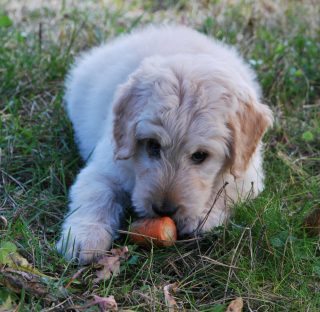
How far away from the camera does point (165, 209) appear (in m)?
3.25

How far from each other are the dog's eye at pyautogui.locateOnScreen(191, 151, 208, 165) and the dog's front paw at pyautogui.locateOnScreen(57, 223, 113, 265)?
1.86 ft

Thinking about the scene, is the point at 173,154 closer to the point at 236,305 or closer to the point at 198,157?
the point at 198,157

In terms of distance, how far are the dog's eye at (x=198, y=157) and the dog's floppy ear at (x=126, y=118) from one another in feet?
1.06

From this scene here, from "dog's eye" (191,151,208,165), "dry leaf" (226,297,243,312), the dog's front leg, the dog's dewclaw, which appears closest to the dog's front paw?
the dog's front leg

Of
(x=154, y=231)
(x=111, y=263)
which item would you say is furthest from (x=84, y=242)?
(x=154, y=231)

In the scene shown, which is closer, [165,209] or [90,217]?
[165,209]

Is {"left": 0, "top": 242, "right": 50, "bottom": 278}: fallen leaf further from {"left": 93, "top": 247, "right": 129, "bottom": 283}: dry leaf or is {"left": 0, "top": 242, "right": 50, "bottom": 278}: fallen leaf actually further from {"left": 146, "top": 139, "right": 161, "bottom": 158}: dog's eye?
{"left": 146, "top": 139, "right": 161, "bottom": 158}: dog's eye

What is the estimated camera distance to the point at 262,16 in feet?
21.6

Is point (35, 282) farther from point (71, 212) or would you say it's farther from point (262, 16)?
point (262, 16)

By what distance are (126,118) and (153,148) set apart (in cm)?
24

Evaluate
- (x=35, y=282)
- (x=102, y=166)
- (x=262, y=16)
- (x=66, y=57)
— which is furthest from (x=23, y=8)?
(x=35, y=282)

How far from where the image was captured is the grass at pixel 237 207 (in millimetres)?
3111

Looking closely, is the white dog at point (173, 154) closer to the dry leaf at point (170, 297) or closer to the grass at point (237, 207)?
the grass at point (237, 207)

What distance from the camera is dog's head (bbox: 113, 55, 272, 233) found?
331cm
